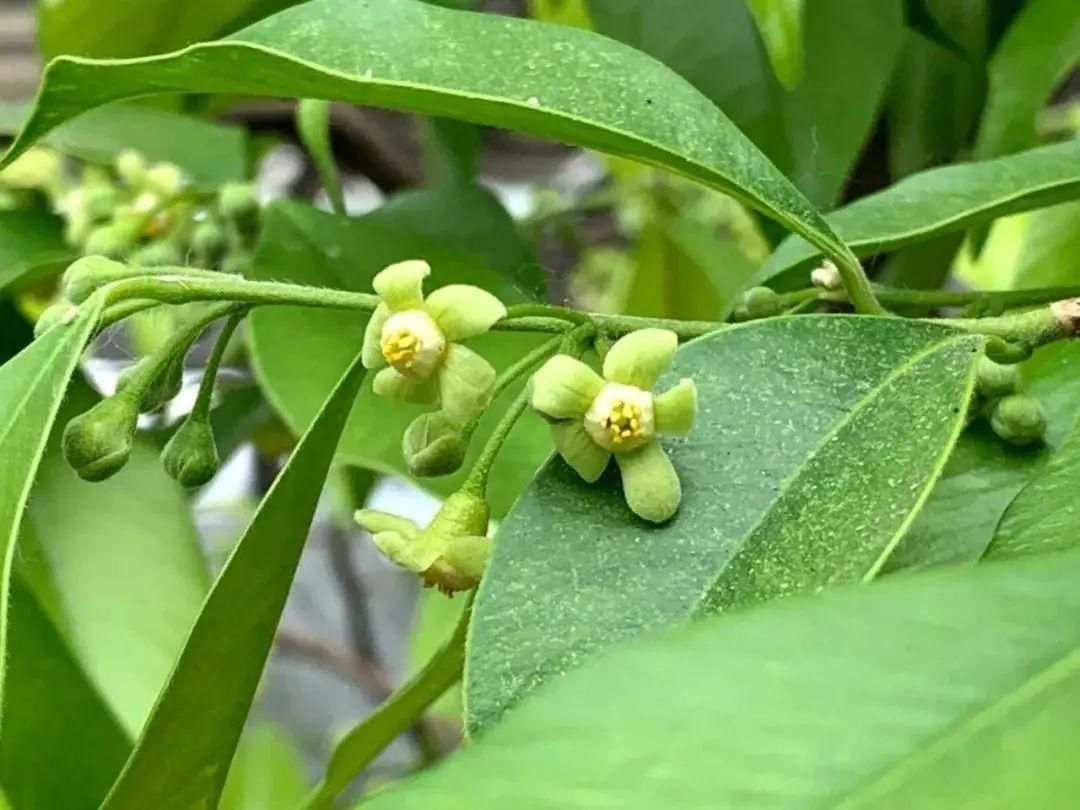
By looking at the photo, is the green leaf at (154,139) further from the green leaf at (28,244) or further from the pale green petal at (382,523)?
the pale green petal at (382,523)

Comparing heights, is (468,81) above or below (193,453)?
above

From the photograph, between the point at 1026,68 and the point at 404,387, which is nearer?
the point at 404,387

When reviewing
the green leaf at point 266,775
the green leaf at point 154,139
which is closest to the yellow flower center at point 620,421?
the green leaf at point 154,139

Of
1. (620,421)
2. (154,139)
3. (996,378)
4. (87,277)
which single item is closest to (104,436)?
(87,277)

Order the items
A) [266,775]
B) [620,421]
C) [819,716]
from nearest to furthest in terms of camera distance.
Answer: [819,716] → [620,421] → [266,775]

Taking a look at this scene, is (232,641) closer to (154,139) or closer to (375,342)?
(375,342)

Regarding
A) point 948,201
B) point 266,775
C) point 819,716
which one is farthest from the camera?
point 266,775

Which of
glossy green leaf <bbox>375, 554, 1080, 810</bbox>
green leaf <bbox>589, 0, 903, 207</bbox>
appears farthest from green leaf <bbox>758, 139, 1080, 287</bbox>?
glossy green leaf <bbox>375, 554, 1080, 810</bbox>

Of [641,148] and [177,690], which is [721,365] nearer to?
[641,148]
